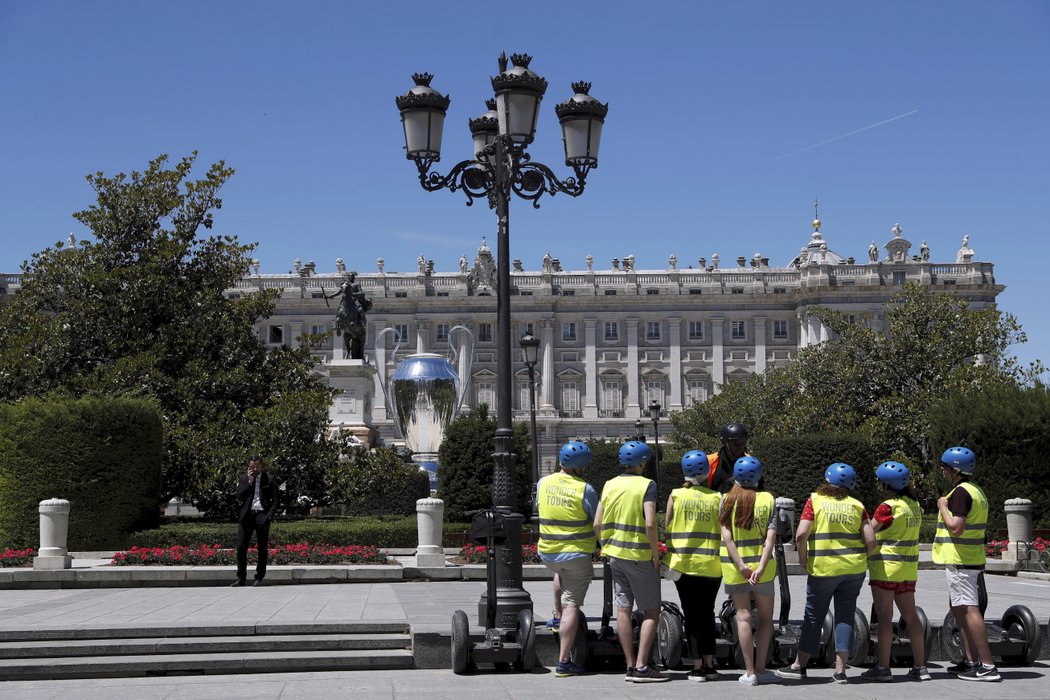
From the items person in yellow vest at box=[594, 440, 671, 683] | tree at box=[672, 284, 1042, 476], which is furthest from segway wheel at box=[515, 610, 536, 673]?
tree at box=[672, 284, 1042, 476]

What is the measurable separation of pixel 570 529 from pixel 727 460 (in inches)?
53.6

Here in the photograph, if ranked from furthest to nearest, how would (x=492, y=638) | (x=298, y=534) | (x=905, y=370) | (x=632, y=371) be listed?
(x=632, y=371), (x=905, y=370), (x=298, y=534), (x=492, y=638)

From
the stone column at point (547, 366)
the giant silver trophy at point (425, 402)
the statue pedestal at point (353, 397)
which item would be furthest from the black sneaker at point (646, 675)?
the stone column at point (547, 366)

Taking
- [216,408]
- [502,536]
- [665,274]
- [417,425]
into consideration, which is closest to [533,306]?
[665,274]

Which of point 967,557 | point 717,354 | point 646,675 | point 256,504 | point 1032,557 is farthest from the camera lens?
point 717,354

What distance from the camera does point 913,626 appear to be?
9406 mm

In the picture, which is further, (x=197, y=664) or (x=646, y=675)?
(x=197, y=664)

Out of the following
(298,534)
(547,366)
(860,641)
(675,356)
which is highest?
(675,356)

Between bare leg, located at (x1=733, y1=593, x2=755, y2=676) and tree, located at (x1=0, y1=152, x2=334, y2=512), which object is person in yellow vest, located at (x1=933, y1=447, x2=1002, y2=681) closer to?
bare leg, located at (x1=733, y1=593, x2=755, y2=676)

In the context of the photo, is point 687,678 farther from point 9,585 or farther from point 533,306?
point 533,306

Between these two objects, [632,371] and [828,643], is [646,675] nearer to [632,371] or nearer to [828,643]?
[828,643]

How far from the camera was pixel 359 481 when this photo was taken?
27.0 metres

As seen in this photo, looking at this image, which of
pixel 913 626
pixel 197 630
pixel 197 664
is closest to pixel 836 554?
pixel 913 626

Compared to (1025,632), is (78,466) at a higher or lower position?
higher
